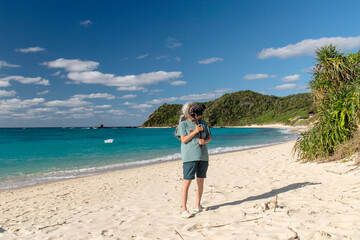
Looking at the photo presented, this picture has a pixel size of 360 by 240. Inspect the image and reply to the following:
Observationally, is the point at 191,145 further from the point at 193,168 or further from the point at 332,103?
the point at 332,103

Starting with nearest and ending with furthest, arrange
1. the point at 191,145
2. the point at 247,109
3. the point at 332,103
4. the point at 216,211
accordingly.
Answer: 1. the point at 191,145
2. the point at 216,211
3. the point at 332,103
4. the point at 247,109

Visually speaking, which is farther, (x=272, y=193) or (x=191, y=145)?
(x=272, y=193)

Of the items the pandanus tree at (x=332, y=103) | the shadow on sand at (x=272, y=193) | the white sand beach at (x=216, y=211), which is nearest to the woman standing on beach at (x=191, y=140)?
the white sand beach at (x=216, y=211)

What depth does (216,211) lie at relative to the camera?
13.0 ft

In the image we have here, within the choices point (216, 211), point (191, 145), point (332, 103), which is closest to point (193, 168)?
point (191, 145)

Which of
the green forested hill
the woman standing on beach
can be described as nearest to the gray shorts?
the woman standing on beach

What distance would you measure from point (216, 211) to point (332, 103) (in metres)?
5.58

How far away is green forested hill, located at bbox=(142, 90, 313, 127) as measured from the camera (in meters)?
99.0

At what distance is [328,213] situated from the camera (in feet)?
10.7

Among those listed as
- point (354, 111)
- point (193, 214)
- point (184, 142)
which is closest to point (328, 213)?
point (193, 214)

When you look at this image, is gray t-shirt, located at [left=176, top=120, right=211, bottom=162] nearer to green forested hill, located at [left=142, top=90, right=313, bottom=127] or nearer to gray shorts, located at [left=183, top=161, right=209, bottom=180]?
gray shorts, located at [left=183, top=161, right=209, bottom=180]

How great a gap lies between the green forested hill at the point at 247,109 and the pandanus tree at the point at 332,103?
86061 mm

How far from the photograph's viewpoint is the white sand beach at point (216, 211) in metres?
3.00

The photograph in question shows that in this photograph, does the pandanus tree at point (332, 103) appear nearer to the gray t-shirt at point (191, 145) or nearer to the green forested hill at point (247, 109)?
the gray t-shirt at point (191, 145)
